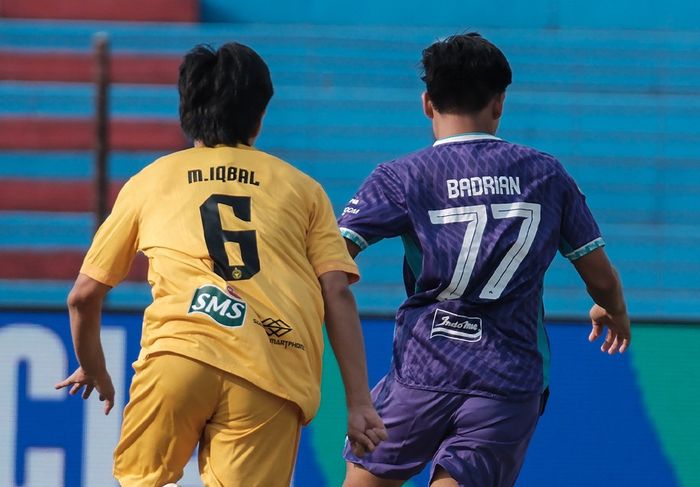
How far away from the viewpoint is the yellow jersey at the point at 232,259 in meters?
2.37

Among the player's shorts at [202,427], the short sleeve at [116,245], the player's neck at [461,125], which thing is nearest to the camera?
the player's shorts at [202,427]

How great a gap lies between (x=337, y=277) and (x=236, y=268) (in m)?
0.24

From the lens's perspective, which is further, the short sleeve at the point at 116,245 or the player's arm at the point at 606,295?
the player's arm at the point at 606,295

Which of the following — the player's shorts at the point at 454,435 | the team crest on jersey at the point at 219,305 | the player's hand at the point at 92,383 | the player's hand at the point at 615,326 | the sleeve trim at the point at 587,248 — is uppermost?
the sleeve trim at the point at 587,248

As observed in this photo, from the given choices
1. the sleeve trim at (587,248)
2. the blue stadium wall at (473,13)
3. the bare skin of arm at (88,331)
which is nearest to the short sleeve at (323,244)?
the bare skin of arm at (88,331)

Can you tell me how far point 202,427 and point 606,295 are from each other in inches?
44.9

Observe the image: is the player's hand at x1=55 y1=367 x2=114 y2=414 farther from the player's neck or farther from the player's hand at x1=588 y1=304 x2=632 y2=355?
the player's hand at x1=588 y1=304 x2=632 y2=355

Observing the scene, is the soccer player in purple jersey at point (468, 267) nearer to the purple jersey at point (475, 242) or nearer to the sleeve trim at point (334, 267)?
the purple jersey at point (475, 242)

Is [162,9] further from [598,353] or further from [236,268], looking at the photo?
[236,268]

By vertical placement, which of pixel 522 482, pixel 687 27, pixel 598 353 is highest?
pixel 687 27

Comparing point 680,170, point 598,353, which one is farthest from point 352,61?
point 598,353

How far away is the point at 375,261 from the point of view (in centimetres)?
648

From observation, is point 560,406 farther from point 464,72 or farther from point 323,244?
point 323,244

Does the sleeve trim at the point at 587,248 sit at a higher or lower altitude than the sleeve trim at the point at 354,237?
higher
